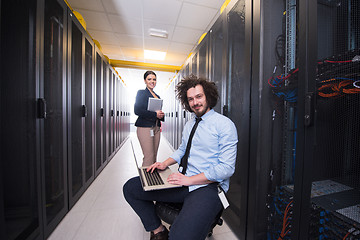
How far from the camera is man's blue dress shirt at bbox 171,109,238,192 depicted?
88cm

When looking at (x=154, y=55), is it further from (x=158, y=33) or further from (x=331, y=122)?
(x=331, y=122)

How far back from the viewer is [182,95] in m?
1.23

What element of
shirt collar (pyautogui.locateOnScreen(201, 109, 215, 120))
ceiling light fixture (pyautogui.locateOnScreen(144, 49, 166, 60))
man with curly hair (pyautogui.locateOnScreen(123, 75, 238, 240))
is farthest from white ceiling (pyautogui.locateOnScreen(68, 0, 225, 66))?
shirt collar (pyautogui.locateOnScreen(201, 109, 215, 120))

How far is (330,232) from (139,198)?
3.32 ft

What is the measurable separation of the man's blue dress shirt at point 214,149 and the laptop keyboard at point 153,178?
0.19 m

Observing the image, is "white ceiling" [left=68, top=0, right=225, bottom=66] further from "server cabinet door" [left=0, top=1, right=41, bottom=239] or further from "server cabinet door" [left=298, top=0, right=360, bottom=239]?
"server cabinet door" [left=298, top=0, right=360, bottom=239]

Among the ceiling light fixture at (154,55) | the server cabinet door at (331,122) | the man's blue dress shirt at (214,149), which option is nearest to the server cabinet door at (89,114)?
the man's blue dress shirt at (214,149)

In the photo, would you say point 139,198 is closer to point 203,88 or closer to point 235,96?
point 203,88

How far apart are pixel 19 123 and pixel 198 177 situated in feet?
3.83

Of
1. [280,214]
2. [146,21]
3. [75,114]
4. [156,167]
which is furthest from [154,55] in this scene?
[280,214]

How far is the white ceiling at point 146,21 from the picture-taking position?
8.07ft

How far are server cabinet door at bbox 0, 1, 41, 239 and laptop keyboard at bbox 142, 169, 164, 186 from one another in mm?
787

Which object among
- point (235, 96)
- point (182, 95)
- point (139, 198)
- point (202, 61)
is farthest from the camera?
point (202, 61)

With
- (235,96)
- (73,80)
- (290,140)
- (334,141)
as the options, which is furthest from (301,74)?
(73,80)
